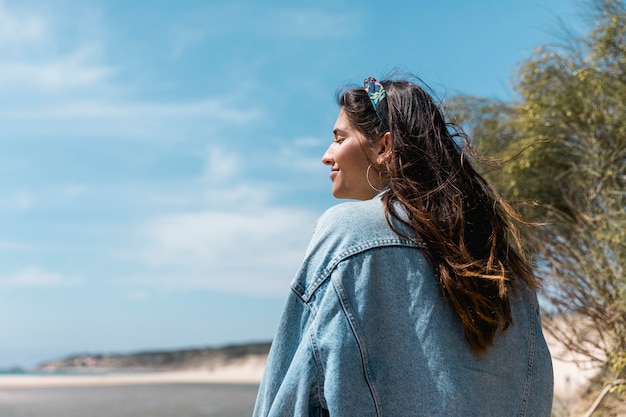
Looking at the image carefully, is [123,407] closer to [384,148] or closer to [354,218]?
[384,148]

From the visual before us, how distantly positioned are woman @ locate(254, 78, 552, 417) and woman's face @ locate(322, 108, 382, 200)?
0.15ft

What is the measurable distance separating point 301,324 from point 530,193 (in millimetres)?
7040

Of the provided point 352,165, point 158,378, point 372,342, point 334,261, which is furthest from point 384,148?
point 158,378

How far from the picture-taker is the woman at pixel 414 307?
1.26 metres

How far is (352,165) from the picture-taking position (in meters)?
1.61

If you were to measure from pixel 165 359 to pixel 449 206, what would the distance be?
161 feet

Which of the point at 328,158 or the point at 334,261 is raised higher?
the point at 328,158

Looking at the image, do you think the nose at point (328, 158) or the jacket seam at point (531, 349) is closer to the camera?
the jacket seam at point (531, 349)

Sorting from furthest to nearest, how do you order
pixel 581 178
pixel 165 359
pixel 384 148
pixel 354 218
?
pixel 165 359 < pixel 581 178 < pixel 384 148 < pixel 354 218

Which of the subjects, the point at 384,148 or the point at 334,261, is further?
the point at 384,148

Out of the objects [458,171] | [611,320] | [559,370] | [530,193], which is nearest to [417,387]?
[458,171]

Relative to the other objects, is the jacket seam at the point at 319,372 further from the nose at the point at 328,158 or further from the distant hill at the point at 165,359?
the distant hill at the point at 165,359

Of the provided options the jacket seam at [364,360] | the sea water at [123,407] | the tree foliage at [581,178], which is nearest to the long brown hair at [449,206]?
the jacket seam at [364,360]

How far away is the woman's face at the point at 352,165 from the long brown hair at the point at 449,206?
0.02 metres
